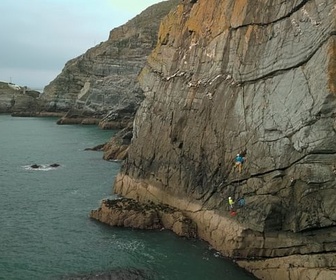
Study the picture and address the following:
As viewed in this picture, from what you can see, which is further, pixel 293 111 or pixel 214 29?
pixel 214 29

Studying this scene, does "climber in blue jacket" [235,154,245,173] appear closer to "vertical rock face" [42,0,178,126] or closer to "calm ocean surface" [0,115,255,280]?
"calm ocean surface" [0,115,255,280]

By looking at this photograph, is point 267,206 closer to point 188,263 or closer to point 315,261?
point 315,261

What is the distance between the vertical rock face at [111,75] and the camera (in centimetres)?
13800

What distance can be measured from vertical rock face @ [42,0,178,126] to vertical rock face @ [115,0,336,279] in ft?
260

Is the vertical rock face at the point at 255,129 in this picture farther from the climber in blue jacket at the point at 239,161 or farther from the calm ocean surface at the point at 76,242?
the calm ocean surface at the point at 76,242

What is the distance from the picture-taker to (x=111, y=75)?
15150 cm

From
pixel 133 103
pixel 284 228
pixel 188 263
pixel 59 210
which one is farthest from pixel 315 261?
pixel 133 103

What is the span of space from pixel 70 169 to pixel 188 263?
3865 centimetres

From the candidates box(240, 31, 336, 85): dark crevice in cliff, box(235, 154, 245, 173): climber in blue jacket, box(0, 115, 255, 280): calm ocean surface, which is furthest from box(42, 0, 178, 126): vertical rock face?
box(240, 31, 336, 85): dark crevice in cliff

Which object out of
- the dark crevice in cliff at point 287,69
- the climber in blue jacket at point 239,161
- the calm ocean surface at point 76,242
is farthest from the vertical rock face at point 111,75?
the dark crevice in cliff at point 287,69

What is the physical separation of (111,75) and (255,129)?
12322 cm

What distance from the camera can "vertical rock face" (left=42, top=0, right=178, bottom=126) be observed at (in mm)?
138000

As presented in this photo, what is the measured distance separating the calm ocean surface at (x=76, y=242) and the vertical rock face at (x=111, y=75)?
6718 cm

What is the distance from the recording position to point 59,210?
44812 millimetres
